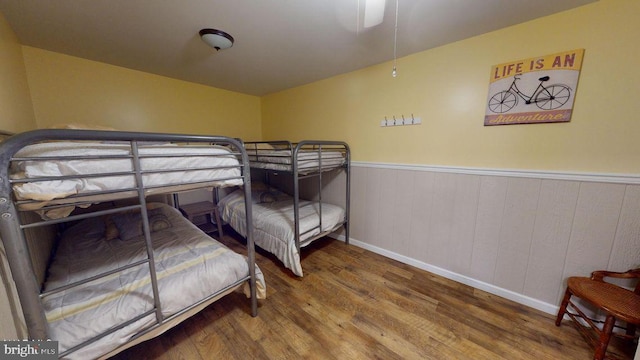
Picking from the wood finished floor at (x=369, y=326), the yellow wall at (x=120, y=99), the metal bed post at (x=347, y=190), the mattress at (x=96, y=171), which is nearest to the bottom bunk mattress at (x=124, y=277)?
the wood finished floor at (x=369, y=326)

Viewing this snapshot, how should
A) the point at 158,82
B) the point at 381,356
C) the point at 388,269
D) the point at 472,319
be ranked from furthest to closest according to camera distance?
the point at 158,82 → the point at 388,269 → the point at 472,319 → the point at 381,356

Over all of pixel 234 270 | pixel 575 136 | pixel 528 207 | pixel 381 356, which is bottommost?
pixel 381 356

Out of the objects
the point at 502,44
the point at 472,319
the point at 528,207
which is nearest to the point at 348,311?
the point at 472,319

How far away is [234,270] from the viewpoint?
1.46m

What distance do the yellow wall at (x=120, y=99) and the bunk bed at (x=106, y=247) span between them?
→ 1331 mm

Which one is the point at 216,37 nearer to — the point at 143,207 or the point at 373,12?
the point at 373,12

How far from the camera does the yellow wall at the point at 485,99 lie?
1323 mm

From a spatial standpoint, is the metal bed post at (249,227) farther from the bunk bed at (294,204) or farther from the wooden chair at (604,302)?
the wooden chair at (604,302)

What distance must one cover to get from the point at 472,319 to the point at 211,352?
75.0 inches

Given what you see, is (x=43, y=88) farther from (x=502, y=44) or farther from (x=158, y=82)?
(x=502, y=44)

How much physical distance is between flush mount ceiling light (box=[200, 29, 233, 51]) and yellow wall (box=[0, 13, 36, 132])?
1.24 metres

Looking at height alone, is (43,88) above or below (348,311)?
above

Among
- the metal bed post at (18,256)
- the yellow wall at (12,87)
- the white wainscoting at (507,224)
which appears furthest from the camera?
the white wainscoting at (507,224)

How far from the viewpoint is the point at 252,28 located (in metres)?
1.63
